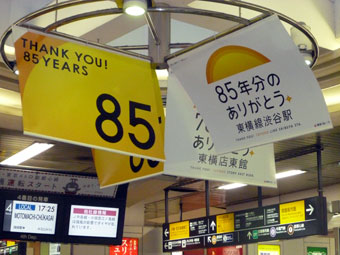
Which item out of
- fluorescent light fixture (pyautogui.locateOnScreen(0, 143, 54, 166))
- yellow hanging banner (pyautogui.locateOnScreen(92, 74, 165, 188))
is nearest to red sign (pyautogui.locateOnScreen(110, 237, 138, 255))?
fluorescent light fixture (pyautogui.locateOnScreen(0, 143, 54, 166))

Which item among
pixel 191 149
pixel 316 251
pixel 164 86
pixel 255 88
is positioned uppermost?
pixel 164 86

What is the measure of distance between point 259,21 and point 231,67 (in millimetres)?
375

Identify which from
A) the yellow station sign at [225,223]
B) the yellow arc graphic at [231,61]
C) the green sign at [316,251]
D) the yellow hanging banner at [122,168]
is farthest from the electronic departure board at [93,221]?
the green sign at [316,251]

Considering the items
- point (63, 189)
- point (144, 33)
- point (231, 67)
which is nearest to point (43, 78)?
point (231, 67)

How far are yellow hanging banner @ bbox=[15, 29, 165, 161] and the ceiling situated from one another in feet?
1.26

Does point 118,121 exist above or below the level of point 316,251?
above

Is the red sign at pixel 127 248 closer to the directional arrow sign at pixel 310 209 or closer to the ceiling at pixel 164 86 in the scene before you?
the ceiling at pixel 164 86

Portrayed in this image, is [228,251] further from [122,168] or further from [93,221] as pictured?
[122,168]

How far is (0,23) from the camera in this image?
19.2 feet

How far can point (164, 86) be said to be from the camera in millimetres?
7109

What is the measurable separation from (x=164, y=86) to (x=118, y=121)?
2.70 meters

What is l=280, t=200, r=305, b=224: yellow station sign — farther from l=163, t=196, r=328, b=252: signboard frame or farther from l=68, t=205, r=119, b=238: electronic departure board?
l=68, t=205, r=119, b=238: electronic departure board

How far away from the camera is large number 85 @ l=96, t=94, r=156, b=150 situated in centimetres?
433

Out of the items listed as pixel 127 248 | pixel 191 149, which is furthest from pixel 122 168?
pixel 127 248
